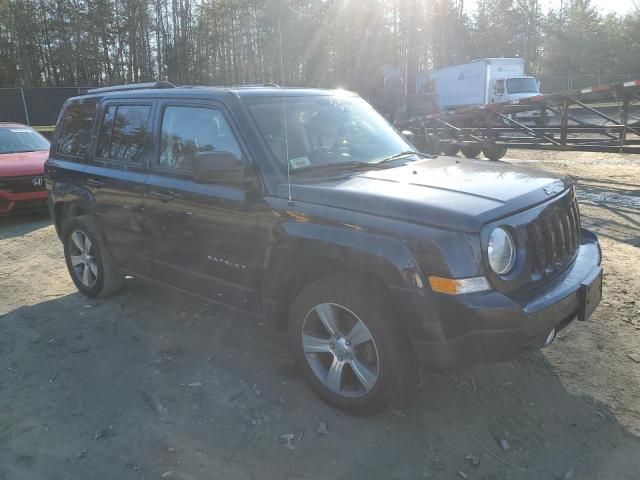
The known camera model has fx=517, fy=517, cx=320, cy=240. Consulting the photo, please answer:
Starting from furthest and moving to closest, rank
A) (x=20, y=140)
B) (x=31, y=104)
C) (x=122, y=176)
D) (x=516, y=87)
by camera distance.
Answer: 1. (x=516, y=87)
2. (x=31, y=104)
3. (x=20, y=140)
4. (x=122, y=176)

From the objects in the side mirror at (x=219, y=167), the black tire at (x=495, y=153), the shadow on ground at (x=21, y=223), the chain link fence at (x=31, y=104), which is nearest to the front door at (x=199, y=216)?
the side mirror at (x=219, y=167)

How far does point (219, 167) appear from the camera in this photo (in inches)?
127

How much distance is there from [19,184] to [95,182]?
4852mm

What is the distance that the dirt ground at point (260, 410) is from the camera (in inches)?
108

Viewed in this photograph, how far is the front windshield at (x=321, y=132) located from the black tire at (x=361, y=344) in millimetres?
890

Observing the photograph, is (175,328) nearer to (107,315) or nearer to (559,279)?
(107,315)

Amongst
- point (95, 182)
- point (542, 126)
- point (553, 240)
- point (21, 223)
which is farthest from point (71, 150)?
point (542, 126)

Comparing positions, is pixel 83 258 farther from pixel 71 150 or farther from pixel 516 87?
pixel 516 87

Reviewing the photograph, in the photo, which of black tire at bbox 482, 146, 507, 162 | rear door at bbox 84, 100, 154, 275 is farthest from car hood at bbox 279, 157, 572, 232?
black tire at bbox 482, 146, 507, 162

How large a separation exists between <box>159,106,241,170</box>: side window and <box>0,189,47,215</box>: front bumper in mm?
5771

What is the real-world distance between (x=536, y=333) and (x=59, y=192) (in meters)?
4.64

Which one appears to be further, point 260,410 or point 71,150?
point 71,150

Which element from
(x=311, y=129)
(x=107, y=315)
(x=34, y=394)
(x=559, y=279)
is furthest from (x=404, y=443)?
(x=107, y=315)

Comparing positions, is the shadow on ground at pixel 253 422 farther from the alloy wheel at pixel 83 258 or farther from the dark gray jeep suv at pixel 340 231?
the alloy wheel at pixel 83 258
